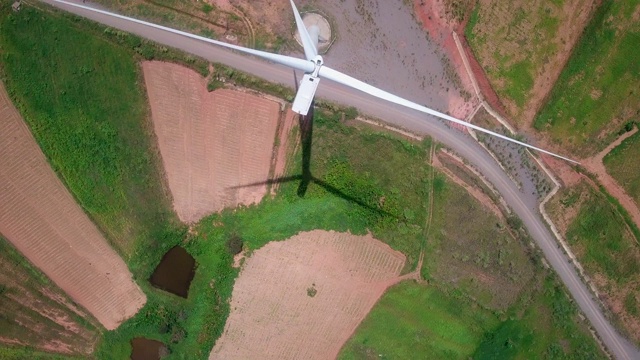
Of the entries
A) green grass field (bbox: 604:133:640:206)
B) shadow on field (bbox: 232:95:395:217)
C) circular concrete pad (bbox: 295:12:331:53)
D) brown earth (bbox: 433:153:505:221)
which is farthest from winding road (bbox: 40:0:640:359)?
green grass field (bbox: 604:133:640:206)

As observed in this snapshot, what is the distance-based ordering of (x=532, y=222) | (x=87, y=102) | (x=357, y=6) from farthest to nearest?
(x=532, y=222), (x=357, y=6), (x=87, y=102)

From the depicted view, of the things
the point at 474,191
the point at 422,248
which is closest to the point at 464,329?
the point at 422,248

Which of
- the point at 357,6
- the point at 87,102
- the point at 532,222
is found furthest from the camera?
the point at 532,222

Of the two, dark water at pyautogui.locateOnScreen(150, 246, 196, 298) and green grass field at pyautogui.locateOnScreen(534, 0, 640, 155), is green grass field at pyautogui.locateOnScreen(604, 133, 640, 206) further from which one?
dark water at pyautogui.locateOnScreen(150, 246, 196, 298)

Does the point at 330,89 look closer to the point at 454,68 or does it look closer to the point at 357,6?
the point at 357,6

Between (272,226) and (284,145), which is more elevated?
(284,145)

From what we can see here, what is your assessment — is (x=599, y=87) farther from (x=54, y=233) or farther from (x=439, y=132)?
(x=54, y=233)

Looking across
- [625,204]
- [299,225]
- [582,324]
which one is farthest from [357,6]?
[582,324]
